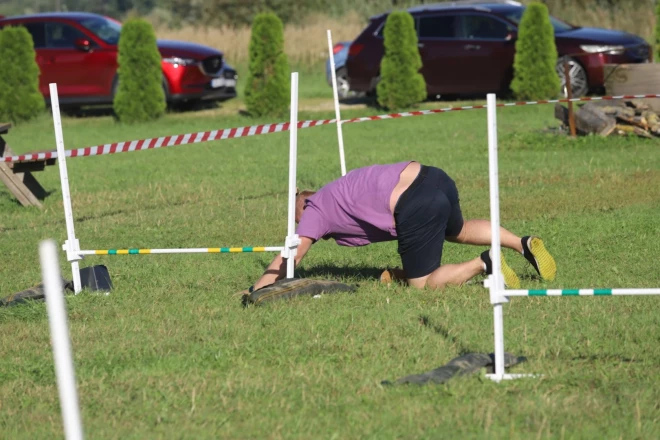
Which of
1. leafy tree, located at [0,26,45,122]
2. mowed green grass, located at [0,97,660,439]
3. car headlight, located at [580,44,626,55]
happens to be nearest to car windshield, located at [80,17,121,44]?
leafy tree, located at [0,26,45,122]

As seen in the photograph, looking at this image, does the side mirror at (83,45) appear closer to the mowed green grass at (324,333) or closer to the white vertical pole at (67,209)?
the mowed green grass at (324,333)

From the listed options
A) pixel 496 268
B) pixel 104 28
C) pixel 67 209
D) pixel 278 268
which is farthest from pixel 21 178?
pixel 104 28

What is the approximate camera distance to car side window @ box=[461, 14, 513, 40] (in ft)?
67.5

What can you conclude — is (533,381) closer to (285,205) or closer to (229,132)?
(229,132)

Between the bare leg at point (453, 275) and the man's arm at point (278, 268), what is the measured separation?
744 millimetres

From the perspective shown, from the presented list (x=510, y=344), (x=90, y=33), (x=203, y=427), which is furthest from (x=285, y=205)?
(x=90, y=33)

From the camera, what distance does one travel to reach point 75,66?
69.6 feet

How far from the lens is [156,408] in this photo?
478 centimetres

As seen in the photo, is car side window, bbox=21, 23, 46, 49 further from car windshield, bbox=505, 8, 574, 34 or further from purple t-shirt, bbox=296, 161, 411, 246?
purple t-shirt, bbox=296, 161, 411, 246

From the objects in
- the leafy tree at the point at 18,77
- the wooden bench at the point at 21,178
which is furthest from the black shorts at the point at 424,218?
the leafy tree at the point at 18,77

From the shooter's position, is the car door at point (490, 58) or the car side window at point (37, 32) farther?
the car side window at point (37, 32)

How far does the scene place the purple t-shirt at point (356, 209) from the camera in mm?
6715

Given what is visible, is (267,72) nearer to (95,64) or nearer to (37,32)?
(95,64)

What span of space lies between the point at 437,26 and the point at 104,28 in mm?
6641
